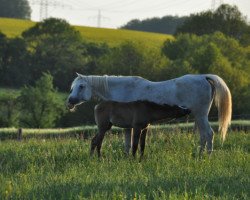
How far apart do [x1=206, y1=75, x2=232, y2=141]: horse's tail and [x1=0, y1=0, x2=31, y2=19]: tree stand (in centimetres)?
14080

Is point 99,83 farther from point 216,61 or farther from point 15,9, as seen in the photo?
point 15,9

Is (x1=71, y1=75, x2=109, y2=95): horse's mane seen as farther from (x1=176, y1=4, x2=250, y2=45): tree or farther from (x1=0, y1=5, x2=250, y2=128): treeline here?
(x1=176, y1=4, x2=250, y2=45): tree

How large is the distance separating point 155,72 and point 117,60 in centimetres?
439

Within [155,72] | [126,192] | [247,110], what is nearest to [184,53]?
[155,72]

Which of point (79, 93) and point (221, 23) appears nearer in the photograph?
point (79, 93)

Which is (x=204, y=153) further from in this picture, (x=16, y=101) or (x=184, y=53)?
(x=184, y=53)

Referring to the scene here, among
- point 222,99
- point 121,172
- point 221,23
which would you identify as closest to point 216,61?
point 221,23

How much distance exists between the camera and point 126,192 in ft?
27.6

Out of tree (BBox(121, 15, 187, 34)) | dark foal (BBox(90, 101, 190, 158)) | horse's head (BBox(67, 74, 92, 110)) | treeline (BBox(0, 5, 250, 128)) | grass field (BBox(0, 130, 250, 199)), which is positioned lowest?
treeline (BBox(0, 5, 250, 128))

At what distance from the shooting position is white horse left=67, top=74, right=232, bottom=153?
12.6 m

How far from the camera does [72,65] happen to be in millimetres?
73688

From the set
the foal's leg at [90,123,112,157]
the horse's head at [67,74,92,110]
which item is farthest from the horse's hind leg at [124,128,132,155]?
the horse's head at [67,74,92,110]

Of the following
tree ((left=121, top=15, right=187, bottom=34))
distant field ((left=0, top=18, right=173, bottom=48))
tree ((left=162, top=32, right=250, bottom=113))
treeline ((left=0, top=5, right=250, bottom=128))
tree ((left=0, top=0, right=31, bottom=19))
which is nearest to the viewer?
tree ((left=162, top=32, right=250, bottom=113))

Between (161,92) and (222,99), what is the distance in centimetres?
144
